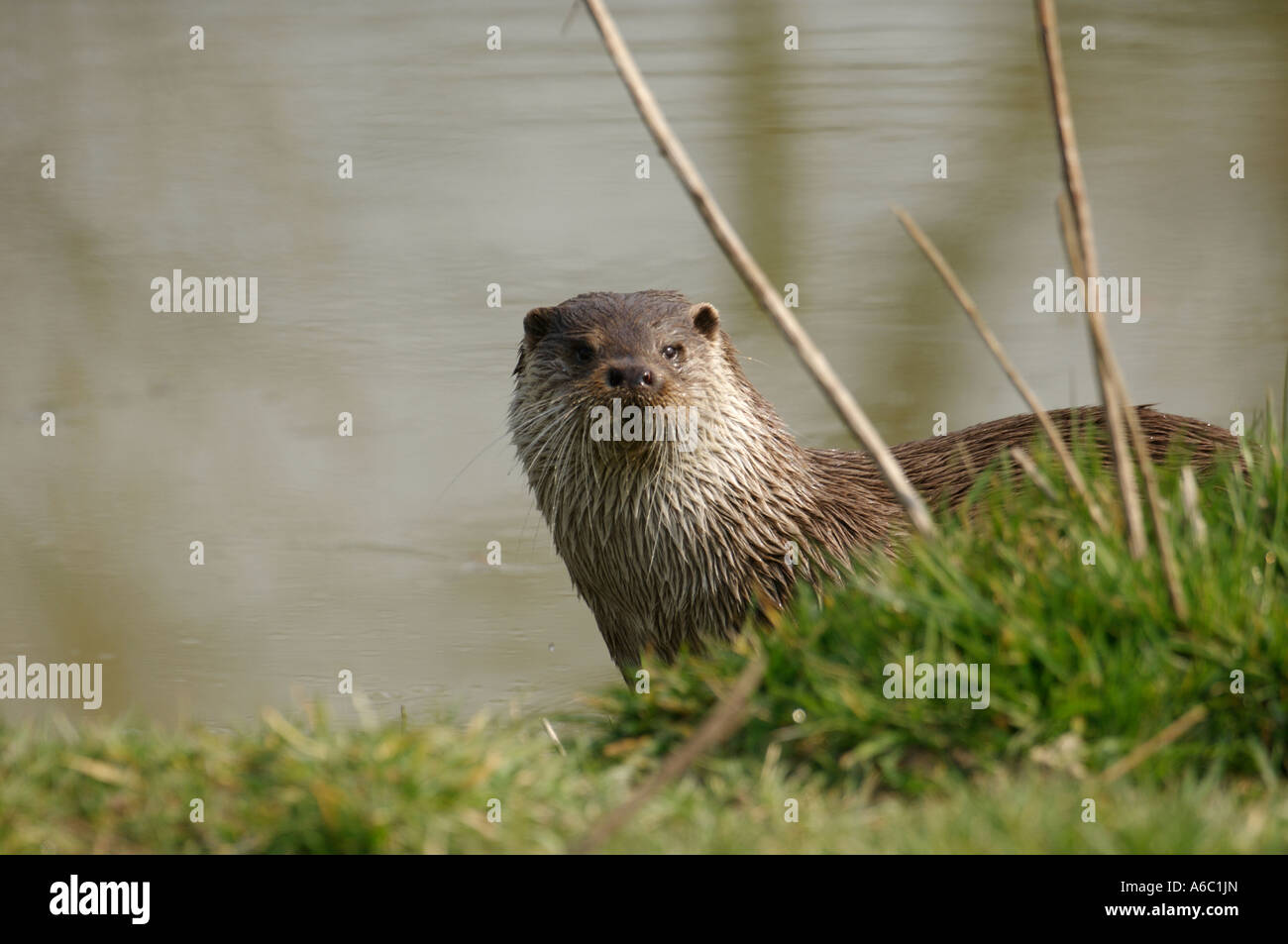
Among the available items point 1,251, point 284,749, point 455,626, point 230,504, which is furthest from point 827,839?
point 1,251

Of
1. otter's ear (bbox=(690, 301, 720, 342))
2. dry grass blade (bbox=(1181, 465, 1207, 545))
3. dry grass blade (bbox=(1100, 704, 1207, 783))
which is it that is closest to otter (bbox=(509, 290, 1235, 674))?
otter's ear (bbox=(690, 301, 720, 342))

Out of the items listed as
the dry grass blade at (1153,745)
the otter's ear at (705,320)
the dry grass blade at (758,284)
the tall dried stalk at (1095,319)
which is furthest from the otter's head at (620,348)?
the dry grass blade at (1153,745)

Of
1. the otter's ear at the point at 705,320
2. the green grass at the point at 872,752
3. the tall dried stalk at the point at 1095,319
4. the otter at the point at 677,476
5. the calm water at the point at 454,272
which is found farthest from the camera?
the calm water at the point at 454,272

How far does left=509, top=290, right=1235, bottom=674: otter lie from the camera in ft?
14.3

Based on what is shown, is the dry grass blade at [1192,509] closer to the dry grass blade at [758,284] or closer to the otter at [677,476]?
the dry grass blade at [758,284]

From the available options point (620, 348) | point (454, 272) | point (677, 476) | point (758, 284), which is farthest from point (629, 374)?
point (454, 272)

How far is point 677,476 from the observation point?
4379 millimetres

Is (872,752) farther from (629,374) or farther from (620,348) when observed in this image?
(620,348)

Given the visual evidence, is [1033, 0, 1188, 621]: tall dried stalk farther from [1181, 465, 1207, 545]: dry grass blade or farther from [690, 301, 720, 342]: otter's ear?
[690, 301, 720, 342]: otter's ear

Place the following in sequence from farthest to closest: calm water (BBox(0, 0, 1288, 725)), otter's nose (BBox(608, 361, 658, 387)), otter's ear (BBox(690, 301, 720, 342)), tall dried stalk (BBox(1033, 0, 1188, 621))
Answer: calm water (BBox(0, 0, 1288, 725)) → otter's ear (BBox(690, 301, 720, 342)) → otter's nose (BBox(608, 361, 658, 387)) → tall dried stalk (BBox(1033, 0, 1188, 621))

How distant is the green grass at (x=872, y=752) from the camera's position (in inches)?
103

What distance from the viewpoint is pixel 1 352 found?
7316 millimetres

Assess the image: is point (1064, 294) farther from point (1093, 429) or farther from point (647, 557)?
point (647, 557)
